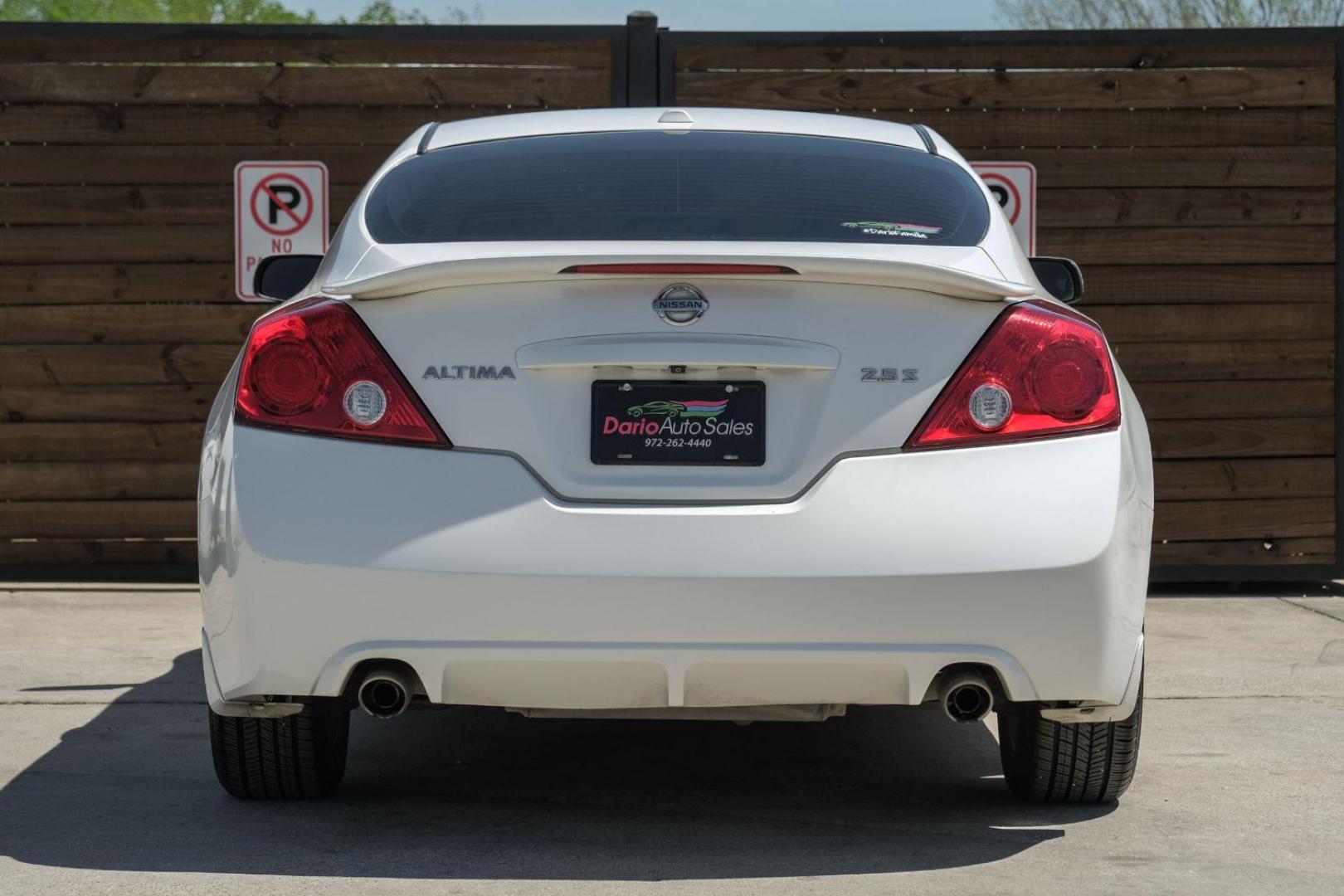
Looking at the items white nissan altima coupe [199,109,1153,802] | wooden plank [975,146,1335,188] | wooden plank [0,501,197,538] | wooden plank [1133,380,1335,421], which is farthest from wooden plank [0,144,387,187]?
white nissan altima coupe [199,109,1153,802]

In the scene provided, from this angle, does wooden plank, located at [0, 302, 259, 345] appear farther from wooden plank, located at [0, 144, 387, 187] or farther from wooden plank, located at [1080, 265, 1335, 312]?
wooden plank, located at [0, 144, 387, 187]

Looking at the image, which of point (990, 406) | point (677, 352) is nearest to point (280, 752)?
point (677, 352)

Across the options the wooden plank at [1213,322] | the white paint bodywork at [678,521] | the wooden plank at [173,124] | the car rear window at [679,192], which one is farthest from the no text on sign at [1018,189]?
the white paint bodywork at [678,521]

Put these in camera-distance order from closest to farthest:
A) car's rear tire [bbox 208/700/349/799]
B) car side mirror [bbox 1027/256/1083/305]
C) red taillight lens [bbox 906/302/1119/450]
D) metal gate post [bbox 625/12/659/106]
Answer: red taillight lens [bbox 906/302/1119/450] → car's rear tire [bbox 208/700/349/799] → car side mirror [bbox 1027/256/1083/305] → metal gate post [bbox 625/12/659/106]

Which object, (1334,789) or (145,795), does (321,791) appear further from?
(1334,789)

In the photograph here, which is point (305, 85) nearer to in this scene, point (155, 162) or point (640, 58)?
point (155, 162)

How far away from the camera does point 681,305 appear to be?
3713 millimetres

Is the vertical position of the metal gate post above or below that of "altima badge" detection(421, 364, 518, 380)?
above

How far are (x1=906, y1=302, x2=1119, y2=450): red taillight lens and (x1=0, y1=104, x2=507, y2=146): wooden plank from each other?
5.55 metres

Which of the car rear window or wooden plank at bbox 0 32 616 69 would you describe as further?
wooden plank at bbox 0 32 616 69

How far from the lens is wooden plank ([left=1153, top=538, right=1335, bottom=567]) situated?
8898mm

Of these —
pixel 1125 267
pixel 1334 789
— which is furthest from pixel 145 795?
pixel 1125 267

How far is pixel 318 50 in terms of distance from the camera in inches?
349

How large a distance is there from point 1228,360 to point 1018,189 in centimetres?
128
